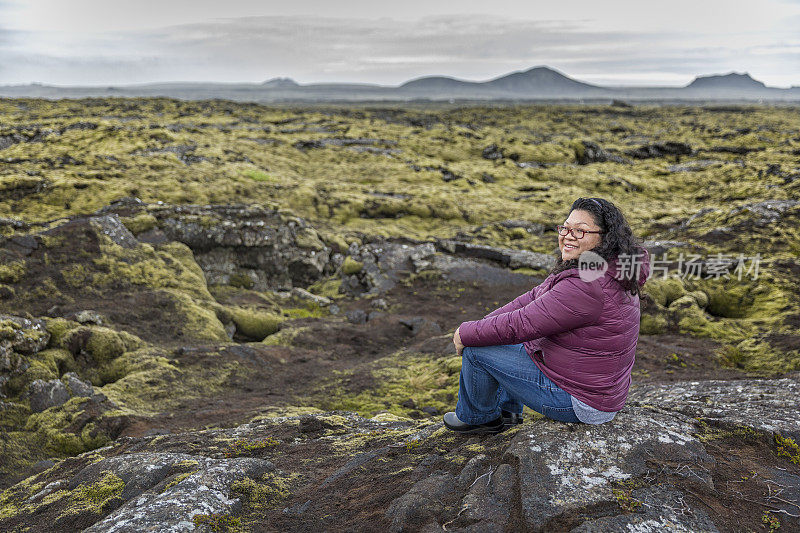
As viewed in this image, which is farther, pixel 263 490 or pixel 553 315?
pixel 263 490

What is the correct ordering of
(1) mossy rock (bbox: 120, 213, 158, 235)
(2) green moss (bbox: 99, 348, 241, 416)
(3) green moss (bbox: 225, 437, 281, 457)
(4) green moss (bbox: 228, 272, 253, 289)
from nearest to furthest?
(3) green moss (bbox: 225, 437, 281, 457) < (2) green moss (bbox: 99, 348, 241, 416) < (1) mossy rock (bbox: 120, 213, 158, 235) < (4) green moss (bbox: 228, 272, 253, 289)

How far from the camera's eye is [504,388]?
6289mm

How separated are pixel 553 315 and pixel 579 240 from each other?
3.20ft

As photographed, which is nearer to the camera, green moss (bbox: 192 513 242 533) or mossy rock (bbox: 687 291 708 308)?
green moss (bbox: 192 513 242 533)

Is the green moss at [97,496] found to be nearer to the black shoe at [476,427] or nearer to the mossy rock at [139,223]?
the black shoe at [476,427]

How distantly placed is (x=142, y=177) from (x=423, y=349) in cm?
2640

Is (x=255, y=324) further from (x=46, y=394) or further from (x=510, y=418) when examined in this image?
(x=510, y=418)

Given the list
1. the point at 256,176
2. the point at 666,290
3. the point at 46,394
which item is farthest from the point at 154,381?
the point at 256,176

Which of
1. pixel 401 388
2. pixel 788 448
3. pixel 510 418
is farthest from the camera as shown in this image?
pixel 401 388

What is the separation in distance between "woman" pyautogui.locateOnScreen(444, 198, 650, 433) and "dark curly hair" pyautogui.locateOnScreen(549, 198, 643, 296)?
0.01 metres

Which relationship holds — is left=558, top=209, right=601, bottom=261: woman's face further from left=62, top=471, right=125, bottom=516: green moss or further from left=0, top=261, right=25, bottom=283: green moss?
left=0, top=261, right=25, bottom=283: green moss

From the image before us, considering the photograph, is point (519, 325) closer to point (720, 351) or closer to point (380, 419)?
point (380, 419)

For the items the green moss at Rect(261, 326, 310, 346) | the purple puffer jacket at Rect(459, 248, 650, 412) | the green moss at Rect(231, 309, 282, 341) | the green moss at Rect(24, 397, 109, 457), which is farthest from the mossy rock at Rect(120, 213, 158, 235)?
the purple puffer jacket at Rect(459, 248, 650, 412)

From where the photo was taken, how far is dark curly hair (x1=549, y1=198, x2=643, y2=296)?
5.35 metres
